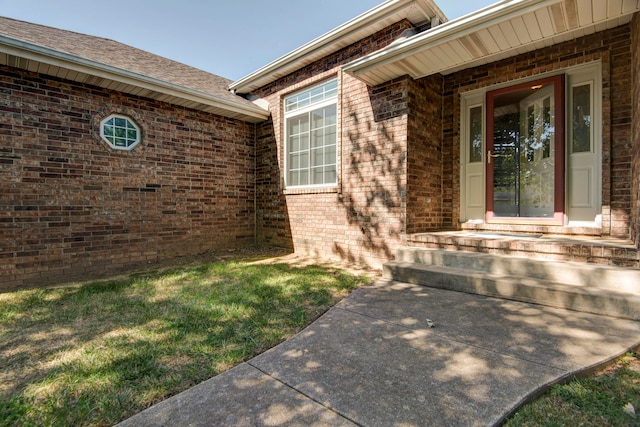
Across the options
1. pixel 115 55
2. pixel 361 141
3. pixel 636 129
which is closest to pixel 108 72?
pixel 115 55

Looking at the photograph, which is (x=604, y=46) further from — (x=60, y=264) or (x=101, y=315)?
(x=60, y=264)

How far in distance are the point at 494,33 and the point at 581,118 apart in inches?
77.5

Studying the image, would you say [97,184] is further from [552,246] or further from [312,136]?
[552,246]

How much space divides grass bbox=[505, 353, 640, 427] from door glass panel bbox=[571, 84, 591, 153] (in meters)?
3.54

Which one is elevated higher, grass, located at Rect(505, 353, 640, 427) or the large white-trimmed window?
the large white-trimmed window

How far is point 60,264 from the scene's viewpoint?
15.3 feet

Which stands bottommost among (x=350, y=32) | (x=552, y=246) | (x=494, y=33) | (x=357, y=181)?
(x=552, y=246)

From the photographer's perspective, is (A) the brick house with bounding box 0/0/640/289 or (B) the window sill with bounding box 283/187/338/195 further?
(B) the window sill with bounding box 283/187/338/195

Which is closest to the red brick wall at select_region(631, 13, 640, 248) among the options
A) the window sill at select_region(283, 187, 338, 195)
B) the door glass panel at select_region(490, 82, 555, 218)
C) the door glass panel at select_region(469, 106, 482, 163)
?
the door glass panel at select_region(490, 82, 555, 218)

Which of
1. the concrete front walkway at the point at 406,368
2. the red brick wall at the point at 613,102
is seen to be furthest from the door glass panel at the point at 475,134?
the concrete front walkway at the point at 406,368

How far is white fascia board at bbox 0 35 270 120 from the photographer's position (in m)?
3.99

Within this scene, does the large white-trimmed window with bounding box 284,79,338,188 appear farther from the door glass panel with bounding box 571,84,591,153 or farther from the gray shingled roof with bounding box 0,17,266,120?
the door glass panel with bounding box 571,84,591,153

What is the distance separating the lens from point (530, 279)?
325cm

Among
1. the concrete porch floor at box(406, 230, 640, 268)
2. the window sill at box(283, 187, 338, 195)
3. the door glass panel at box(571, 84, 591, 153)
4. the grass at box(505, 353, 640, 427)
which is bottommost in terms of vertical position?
the grass at box(505, 353, 640, 427)
